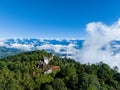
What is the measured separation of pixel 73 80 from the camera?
8725 cm

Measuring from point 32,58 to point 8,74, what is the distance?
181ft

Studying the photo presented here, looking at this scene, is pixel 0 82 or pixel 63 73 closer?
pixel 0 82

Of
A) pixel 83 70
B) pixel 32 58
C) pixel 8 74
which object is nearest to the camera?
pixel 8 74

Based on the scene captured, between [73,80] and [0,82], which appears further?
[73,80]

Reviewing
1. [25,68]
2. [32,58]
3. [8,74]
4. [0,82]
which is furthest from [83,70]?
[32,58]

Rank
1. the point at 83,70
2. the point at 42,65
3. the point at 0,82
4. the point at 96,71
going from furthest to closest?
1. the point at 42,65
2. the point at 96,71
3. the point at 83,70
4. the point at 0,82

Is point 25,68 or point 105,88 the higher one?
point 25,68

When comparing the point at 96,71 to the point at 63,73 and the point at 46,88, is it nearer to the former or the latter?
the point at 63,73

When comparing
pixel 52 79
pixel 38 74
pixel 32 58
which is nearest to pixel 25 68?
pixel 38 74

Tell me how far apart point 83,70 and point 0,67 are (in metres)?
27.3

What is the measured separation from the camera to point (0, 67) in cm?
9725

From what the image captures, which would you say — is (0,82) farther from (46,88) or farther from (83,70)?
(83,70)

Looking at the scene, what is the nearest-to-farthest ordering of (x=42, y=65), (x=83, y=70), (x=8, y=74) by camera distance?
(x=8, y=74)
(x=83, y=70)
(x=42, y=65)

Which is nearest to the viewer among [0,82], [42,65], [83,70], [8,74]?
[0,82]
